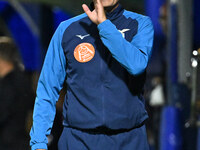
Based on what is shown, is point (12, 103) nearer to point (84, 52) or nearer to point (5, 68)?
point (5, 68)

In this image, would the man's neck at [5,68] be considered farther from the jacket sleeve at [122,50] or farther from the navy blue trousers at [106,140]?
the jacket sleeve at [122,50]

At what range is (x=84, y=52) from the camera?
2877 millimetres

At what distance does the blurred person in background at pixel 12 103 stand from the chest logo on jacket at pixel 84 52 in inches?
83.9

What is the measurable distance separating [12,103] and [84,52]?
7.20ft

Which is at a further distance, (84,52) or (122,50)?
(84,52)

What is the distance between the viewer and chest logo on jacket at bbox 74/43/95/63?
2875mm

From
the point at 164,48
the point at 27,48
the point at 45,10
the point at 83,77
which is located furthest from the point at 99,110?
the point at 27,48

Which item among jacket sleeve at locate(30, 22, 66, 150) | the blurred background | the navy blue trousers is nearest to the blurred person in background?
the blurred background

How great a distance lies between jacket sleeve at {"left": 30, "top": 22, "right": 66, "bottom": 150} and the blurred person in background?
75.7 inches

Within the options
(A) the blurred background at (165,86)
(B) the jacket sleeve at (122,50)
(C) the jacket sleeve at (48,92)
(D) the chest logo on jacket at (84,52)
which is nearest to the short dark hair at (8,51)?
(A) the blurred background at (165,86)

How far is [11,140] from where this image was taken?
4.91 m

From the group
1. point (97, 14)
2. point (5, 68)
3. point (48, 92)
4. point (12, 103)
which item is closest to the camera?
point (97, 14)

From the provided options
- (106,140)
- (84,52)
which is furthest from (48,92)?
(106,140)

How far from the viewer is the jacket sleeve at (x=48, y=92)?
116 inches
